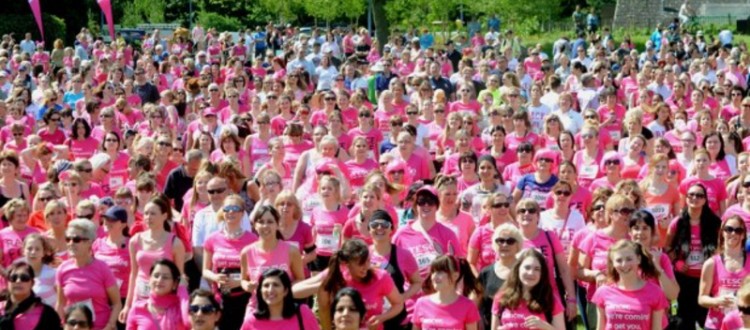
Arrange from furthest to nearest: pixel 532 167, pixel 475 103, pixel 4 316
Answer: pixel 475 103
pixel 532 167
pixel 4 316

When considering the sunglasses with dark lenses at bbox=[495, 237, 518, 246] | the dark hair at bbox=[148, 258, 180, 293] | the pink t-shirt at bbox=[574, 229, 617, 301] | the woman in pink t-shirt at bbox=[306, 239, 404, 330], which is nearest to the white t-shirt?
the pink t-shirt at bbox=[574, 229, 617, 301]

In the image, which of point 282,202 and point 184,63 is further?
point 184,63

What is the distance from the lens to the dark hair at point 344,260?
8383 millimetres

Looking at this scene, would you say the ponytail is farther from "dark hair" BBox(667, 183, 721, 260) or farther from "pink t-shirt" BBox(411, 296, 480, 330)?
"dark hair" BBox(667, 183, 721, 260)

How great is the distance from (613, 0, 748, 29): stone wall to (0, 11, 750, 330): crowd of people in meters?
44.3

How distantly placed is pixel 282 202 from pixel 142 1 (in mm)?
59678

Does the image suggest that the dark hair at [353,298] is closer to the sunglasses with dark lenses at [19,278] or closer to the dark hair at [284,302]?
the dark hair at [284,302]

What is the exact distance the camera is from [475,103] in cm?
1753

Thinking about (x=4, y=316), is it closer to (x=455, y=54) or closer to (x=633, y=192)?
(x=633, y=192)

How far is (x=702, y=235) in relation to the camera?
1011cm

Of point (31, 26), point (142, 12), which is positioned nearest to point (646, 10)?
point (142, 12)

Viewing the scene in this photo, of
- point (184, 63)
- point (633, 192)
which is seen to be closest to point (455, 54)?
point (184, 63)

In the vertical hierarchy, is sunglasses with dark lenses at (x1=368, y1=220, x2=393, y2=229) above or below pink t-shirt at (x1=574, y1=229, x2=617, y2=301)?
above

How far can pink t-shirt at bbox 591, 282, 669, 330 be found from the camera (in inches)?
322
